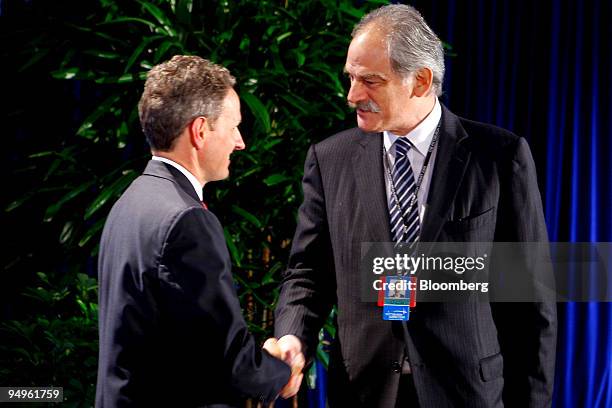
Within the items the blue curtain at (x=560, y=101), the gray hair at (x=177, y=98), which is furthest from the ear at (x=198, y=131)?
the blue curtain at (x=560, y=101)

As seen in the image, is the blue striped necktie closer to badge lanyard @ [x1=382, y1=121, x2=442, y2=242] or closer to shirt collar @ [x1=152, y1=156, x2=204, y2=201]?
badge lanyard @ [x1=382, y1=121, x2=442, y2=242]

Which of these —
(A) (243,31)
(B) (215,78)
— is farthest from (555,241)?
(B) (215,78)

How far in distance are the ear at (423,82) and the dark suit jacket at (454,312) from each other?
0.08 meters

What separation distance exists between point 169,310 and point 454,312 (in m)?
0.71

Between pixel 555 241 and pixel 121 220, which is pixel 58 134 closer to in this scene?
pixel 121 220

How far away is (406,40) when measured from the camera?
6.57 ft

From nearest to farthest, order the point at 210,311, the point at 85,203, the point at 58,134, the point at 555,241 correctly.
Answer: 1. the point at 210,311
2. the point at 85,203
3. the point at 58,134
4. the point at 555,241

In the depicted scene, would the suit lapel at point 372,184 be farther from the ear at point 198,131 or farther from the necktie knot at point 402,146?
the ear at point 198,131

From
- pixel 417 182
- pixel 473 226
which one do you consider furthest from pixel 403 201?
pixel 473 226

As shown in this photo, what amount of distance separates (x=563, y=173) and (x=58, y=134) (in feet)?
9.05

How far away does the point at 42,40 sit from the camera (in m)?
3.18

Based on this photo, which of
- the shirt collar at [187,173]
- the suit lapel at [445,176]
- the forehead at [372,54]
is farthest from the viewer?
the forehead at [372,54]

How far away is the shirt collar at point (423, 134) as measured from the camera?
201 cm

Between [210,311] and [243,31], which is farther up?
[243,31]
